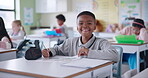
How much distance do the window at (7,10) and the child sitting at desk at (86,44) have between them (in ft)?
17.4

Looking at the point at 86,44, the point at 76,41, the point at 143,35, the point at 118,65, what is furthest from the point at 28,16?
the point at 86,44

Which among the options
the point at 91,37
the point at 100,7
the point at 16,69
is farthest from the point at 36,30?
the point at 16,69

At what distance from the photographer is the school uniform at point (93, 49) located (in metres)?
1.81

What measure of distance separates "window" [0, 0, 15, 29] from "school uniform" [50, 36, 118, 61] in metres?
5.28

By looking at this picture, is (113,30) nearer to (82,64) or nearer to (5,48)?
(5,48)

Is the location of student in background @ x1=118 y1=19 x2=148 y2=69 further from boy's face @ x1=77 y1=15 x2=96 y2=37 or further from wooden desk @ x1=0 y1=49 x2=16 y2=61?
wooden desk @ x1=0 y1=49 x2=16 y2=61

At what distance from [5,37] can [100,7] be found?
4108 mm

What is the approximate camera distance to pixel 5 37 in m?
3.37

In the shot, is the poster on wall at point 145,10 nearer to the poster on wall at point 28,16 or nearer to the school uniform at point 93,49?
the poster on wall at point 28,16

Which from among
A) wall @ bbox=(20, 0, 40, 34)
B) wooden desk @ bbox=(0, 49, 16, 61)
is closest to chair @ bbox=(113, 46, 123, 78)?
wooden desk @ bbox=(0, 49, 16, 61)

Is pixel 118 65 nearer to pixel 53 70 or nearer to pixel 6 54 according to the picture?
pixel 53 70

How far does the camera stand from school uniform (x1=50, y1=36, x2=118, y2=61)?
181cm

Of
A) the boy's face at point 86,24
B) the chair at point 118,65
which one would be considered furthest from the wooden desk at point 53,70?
the chair at point 118,65

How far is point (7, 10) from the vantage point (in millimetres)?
7109
